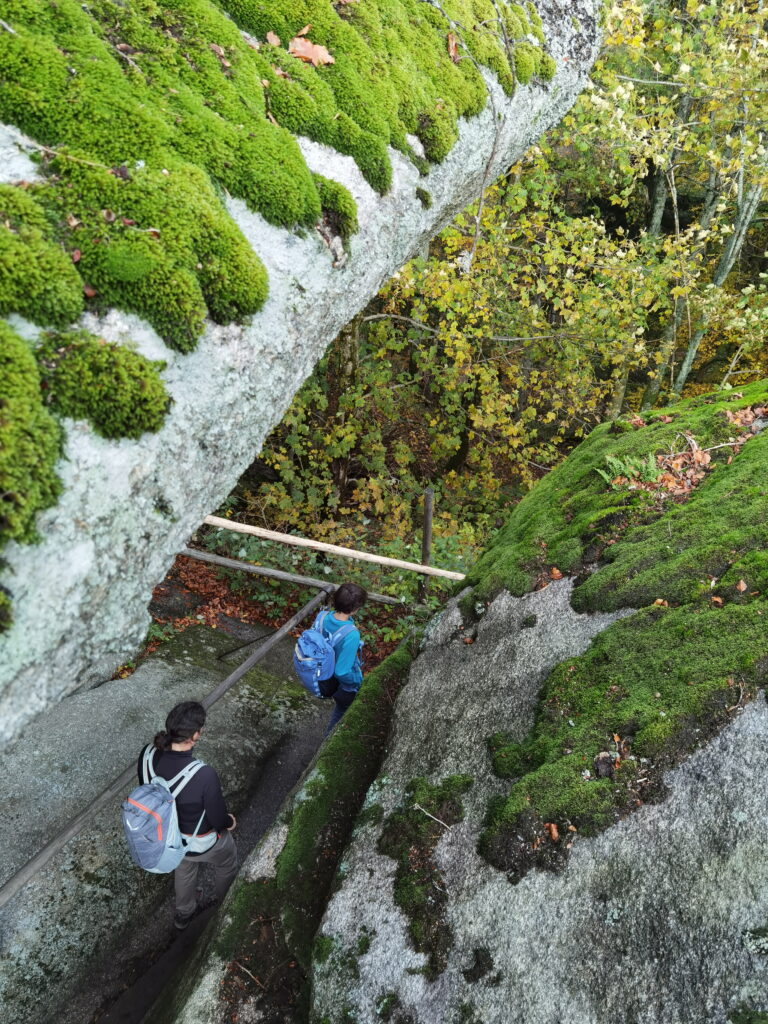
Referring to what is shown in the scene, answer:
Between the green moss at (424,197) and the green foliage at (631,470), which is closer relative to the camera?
the green moss at (424,197)

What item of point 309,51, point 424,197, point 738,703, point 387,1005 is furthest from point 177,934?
point 309,51

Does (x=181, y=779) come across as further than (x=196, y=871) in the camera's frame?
No

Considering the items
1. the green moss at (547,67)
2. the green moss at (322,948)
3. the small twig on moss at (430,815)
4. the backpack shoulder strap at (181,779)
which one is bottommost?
the green moss at (322,948)

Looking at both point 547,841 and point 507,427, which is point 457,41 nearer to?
point 547,841

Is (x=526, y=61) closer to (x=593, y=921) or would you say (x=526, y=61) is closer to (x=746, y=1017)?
(x=593, y=921)

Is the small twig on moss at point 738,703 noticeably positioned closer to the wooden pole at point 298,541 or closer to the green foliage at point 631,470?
the green foliage at point 631,470

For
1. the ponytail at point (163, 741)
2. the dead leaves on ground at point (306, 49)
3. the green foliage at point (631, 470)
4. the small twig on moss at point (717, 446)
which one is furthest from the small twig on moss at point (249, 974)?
the dead leaves on ground at point (306, 49)

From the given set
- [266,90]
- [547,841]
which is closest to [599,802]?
[547,841]

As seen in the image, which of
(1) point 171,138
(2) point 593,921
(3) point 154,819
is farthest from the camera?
(3) point 154,819
